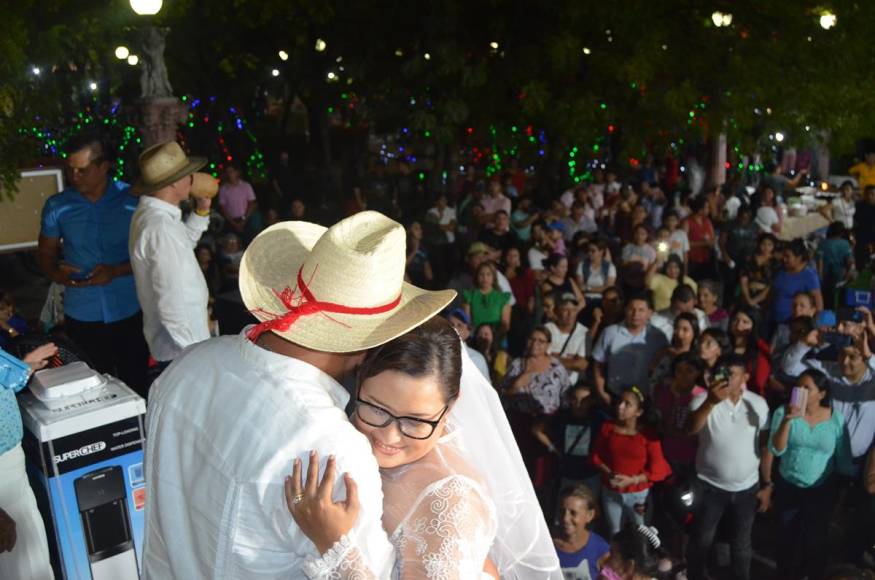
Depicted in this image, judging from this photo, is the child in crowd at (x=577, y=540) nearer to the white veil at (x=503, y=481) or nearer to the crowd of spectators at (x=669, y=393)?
the crowd of spectators at (x=669, y=393)

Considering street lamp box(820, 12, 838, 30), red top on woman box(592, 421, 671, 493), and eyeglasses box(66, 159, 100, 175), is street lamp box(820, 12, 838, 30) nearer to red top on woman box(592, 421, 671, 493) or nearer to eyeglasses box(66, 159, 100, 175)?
red top on woman box(592, 421, 671, 493)

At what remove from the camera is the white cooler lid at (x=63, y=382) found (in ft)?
11.1

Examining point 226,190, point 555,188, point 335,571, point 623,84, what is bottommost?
point 555,188

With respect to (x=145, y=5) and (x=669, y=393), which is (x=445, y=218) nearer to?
(x=145, y=5)

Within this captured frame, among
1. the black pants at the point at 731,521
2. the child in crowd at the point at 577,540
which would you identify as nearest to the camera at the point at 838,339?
the black pants at the point at 731,521

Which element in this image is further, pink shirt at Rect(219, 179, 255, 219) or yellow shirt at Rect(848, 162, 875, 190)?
yellow shirt at Rect(848, 162, 875, 190)

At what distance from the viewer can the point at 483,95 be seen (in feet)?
45.6

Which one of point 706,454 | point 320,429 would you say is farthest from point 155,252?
point 706,454

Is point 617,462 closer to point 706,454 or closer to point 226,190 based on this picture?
point 706,454

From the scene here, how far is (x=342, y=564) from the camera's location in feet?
6.11

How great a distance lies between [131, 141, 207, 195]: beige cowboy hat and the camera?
446 centimetres

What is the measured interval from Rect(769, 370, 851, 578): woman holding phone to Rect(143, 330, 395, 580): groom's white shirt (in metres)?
3.85

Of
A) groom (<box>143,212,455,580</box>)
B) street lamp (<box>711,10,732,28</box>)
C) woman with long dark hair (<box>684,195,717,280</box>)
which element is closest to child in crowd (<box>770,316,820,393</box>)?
woman with long dark hair (<box>684,195,717,280</box>)

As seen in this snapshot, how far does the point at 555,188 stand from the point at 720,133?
3.45 meters
